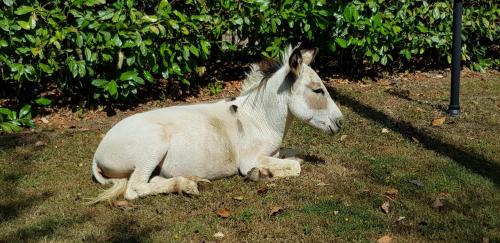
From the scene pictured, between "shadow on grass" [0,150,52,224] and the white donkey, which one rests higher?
the white donkey

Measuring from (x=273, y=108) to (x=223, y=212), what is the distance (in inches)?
57.4

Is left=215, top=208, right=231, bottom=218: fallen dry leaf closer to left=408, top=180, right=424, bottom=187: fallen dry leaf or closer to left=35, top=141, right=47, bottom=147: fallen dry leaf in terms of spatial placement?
left=408, top=180, right=424, bottom=187: fallen dry leaf

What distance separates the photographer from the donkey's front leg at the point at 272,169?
599 centimetres

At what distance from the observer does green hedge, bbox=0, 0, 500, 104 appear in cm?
805

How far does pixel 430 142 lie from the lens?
24.0 feet

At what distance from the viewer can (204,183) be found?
5.77 m

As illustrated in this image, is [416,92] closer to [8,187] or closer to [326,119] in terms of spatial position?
[326,119]

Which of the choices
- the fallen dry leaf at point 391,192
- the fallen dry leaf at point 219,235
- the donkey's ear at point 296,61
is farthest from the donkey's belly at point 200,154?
the fallen dry leaf at point 391,192

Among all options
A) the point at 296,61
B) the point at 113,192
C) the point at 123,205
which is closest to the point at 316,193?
the point at 296,61

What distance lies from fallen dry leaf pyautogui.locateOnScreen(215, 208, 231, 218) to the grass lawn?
44 millimetres

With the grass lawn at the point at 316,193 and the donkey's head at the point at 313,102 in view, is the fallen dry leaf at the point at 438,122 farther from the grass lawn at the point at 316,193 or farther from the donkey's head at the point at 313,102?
the donkey's head at the point at 313,102

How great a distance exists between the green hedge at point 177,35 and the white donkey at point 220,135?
2.44 metres

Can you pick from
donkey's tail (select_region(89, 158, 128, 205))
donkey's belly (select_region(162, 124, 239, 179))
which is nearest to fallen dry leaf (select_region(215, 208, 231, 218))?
donkey's belly (select_region(162, 124, 239, 179))

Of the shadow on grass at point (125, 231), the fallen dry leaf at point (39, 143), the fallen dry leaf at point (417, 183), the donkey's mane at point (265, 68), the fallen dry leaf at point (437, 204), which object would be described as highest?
the donkey's mane at point (265, 68)
